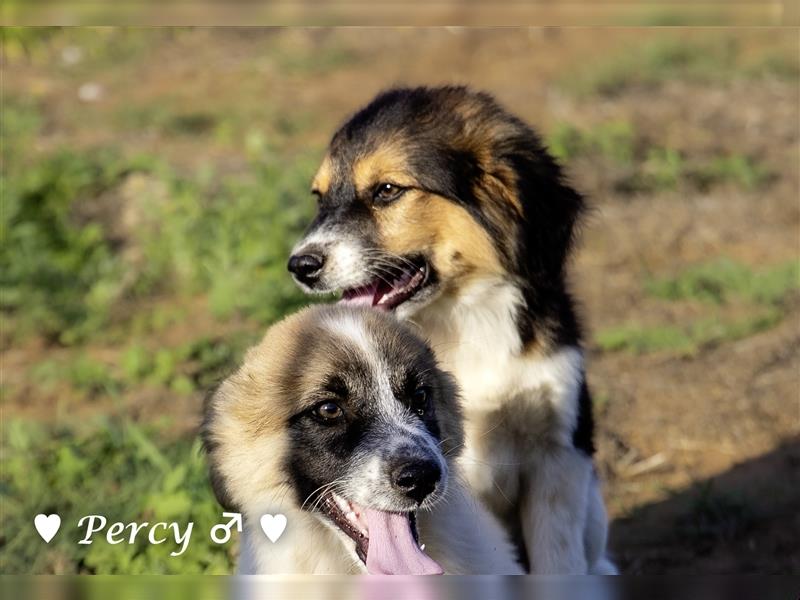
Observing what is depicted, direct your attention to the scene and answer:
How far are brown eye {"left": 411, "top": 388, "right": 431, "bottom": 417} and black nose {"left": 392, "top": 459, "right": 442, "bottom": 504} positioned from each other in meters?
0.24

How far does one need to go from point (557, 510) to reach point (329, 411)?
1.11 meters

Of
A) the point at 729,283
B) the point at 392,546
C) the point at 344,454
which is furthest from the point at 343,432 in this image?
the point at 729,283

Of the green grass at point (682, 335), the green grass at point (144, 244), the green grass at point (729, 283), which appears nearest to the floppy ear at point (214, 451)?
the green grass at point (144, 244)

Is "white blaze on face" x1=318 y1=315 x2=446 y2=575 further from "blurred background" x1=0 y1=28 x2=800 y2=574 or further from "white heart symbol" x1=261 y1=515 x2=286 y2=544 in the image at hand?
"blurred background" x1=0 y1=28 x2=800 y2=574

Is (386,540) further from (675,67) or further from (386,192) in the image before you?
(675,67)

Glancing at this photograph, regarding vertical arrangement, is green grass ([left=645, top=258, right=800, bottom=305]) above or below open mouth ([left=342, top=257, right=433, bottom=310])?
below

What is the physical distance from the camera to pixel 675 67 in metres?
11.4

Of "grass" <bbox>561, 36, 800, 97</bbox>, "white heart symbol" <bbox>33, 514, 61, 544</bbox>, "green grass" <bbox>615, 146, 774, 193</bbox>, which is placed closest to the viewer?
"white heart symbol" <bbox>33, 514, 61, 544</bbox>

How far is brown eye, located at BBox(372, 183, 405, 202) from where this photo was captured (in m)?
4.05

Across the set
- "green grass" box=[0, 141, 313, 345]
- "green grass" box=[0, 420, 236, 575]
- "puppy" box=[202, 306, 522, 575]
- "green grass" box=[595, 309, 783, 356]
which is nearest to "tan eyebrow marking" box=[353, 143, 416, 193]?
"puppy" box=[202, 306, 522, 575]

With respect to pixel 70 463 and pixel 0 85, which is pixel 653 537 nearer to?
pixel 70 463

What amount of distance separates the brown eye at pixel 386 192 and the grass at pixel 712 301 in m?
3.08

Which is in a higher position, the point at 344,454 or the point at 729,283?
the point at 344,454

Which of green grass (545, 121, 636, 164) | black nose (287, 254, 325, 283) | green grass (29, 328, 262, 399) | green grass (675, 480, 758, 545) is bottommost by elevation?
green grass (545, 121, 636, 164)
